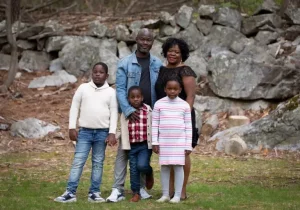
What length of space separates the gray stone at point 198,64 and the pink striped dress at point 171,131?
8.81 m

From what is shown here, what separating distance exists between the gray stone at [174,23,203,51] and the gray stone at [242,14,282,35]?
4.38ft

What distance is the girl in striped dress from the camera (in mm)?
7051

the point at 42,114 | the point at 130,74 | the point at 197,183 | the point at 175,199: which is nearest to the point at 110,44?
the point at 42,114

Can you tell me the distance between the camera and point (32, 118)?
44.6 ft

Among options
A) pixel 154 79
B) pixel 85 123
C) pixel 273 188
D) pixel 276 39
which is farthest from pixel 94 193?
pixel 276 39

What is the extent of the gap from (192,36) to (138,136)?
33.0ft

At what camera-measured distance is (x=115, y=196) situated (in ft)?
24.1

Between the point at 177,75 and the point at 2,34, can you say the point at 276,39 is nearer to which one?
the point at 2,34

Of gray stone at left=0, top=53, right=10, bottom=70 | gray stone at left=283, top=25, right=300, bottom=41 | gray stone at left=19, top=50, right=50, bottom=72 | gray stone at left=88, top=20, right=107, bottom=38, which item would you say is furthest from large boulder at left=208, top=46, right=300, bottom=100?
gray stone at left=0, top=53, right=10, bottom=70

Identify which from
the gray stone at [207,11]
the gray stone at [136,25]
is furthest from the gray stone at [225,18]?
the gray stone at [136,25]

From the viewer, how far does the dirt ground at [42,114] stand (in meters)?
12.4

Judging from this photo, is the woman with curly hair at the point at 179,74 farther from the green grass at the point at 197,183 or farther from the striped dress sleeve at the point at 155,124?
the green grass at the point at 197,183

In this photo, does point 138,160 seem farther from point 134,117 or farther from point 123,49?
point 123,49

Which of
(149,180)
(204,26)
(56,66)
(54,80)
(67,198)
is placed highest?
(204,26)
